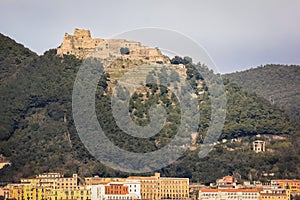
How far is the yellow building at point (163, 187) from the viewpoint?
85.9 m

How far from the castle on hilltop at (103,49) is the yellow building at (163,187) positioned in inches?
871

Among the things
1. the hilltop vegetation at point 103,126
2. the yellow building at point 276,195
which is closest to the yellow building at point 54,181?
the hilltop vegetation at point 103,126

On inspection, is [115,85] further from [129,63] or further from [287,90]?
[287,90]

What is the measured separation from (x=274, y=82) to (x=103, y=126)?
1650 inches

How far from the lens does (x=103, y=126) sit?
322 ft

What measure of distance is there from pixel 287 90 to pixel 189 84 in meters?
26.5

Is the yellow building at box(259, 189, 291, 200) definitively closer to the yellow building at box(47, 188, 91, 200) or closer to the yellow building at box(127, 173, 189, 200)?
the yellow building at box(127, 173, 189, 200)

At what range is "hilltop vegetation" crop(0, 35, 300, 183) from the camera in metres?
91.8

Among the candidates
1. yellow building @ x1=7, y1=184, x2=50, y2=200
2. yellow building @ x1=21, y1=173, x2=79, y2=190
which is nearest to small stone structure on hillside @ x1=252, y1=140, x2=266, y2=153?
yellow building @ x1=21, y1=173, x2=79, y2=190

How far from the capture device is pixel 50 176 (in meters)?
87.5

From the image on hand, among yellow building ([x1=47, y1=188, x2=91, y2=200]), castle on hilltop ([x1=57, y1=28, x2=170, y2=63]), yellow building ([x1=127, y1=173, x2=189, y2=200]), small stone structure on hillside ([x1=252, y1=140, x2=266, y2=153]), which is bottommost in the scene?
yellow building ([x1=47, y1=188, x2=91, y2=200])

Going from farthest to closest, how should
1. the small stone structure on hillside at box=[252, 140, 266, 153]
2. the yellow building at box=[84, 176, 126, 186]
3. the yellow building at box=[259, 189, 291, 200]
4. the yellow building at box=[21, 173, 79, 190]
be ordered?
the small stone structure on hillside at box=[252, 140, 266, 153]
the yellow building at box=[84, 176, 126, 186]
the yellow building at box=[21, 173, 79, 190]
the yellow building at box=[259, 189, 291, 200]

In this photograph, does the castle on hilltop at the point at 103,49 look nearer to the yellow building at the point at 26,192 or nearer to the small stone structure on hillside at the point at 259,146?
the small stone structure on hillside at the point at 259,146

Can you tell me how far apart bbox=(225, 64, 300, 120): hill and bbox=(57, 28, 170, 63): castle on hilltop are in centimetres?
1732
